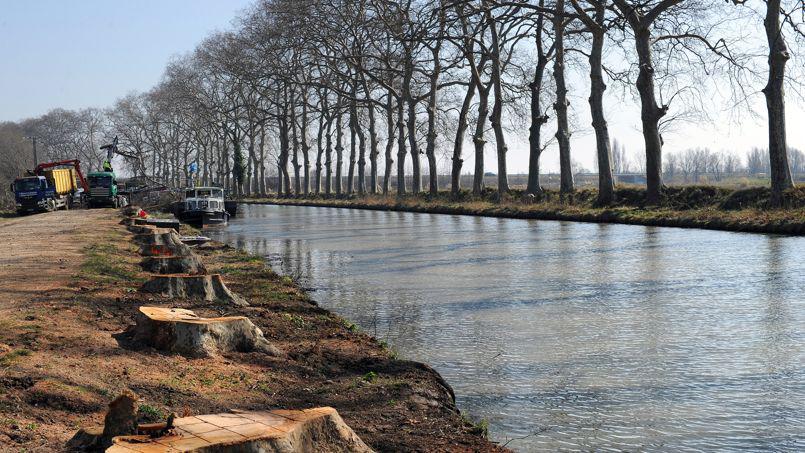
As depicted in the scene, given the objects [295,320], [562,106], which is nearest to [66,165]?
[562,106]

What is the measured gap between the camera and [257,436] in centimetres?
535

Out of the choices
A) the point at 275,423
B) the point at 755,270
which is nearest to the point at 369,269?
the point at 755,270

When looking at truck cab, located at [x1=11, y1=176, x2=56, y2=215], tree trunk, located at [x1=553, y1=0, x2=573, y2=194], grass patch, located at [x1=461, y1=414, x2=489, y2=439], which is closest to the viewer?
grass patch, located at [x1=461, y1=414, x2=489, y2=439]

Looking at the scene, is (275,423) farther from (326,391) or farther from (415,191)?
(415,191)

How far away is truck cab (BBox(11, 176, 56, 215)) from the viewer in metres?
57.8

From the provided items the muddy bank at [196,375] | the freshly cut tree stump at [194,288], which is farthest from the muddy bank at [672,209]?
the muddy bank at [196,375]

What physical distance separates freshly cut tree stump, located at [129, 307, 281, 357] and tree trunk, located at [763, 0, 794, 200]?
24.4m

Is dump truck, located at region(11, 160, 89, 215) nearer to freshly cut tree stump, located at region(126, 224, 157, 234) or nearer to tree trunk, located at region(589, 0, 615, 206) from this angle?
freshly cut tree stump, located at region(126, 224, 157, 234)

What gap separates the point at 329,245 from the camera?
92.2 feet

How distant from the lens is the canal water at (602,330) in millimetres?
7473

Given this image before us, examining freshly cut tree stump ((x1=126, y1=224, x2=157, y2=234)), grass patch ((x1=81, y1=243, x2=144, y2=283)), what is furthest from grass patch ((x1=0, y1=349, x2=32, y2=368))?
freshly cut tree stump ((x1=126, y1=224, x2=157, y2=234))

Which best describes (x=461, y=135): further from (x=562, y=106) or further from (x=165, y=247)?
(x=165, y=247)

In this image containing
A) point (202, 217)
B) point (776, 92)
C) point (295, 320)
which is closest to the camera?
point (295, 320)

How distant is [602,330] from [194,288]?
559 cm
